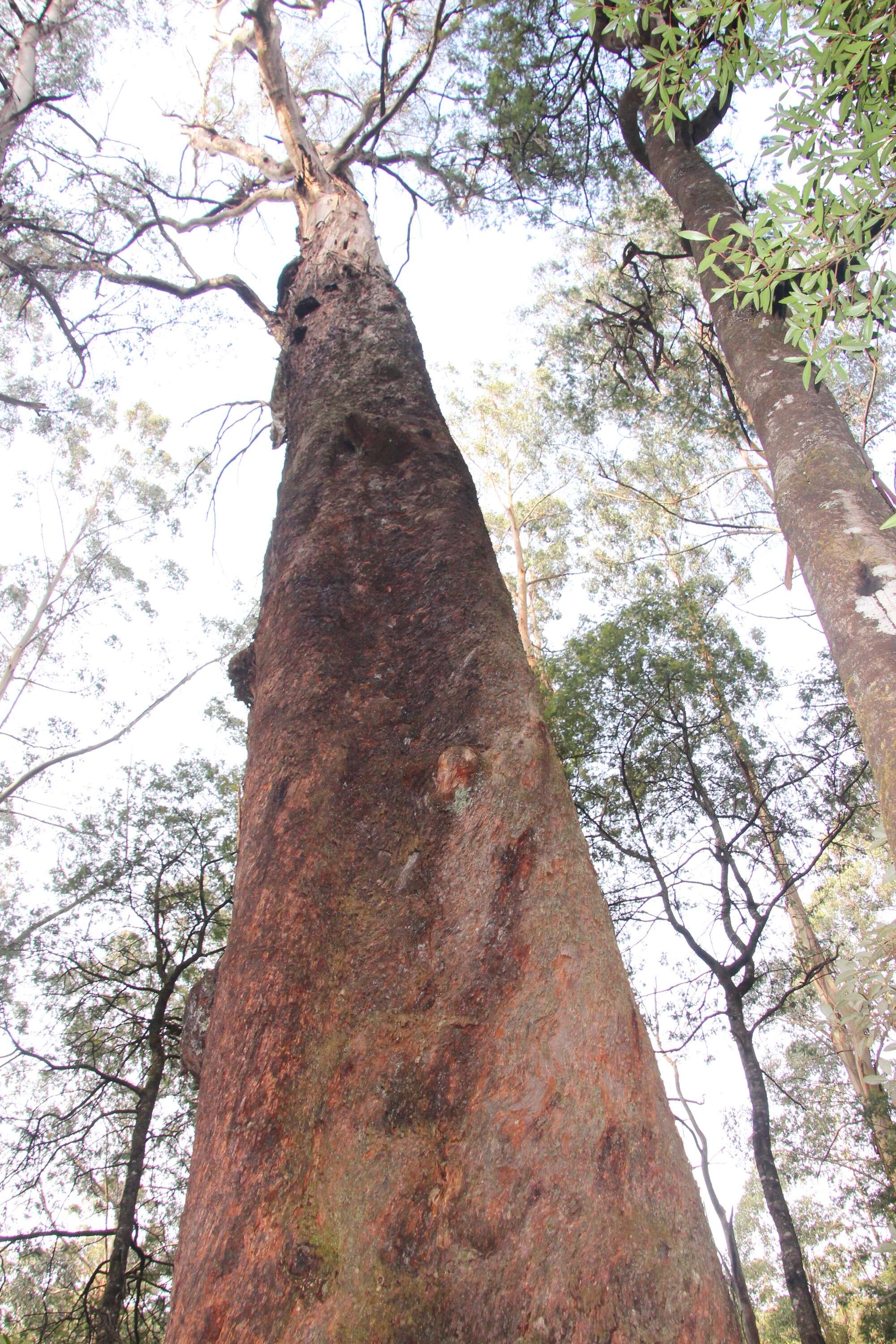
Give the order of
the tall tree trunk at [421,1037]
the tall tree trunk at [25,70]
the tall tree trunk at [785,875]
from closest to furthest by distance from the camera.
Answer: the tall tree trunk at [421,1037] → the tall tree trunk at [785,875] → the tall tree trunk at [25,70]

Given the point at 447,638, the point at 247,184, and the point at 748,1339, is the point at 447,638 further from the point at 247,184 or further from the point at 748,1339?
the point at 247,184

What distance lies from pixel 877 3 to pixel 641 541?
11.2 metres

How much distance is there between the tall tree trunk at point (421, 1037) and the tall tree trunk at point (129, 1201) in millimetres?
3973

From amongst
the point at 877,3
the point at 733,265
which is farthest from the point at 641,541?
the point at 877,3

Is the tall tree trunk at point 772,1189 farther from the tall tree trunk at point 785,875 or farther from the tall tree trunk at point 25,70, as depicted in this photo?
the tall tree trunk at point 25,70

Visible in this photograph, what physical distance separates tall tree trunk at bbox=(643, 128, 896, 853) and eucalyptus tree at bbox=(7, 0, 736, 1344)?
0.83 m

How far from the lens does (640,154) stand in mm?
4703

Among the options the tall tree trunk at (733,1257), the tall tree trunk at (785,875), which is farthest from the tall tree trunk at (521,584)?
the tall tree trunk at (733,1257)

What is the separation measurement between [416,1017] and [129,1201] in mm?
4388

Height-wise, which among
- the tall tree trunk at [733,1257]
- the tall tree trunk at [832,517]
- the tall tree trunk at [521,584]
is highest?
the tall tree trunk at [521,584]

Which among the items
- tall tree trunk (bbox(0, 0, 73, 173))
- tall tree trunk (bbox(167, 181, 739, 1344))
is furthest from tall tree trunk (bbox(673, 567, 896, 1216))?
tall tree trunk (bbox(0, 0, 73, 173))

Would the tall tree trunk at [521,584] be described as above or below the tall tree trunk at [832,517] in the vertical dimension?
above

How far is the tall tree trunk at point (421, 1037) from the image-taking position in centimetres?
94

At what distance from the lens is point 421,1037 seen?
1.19 meters
